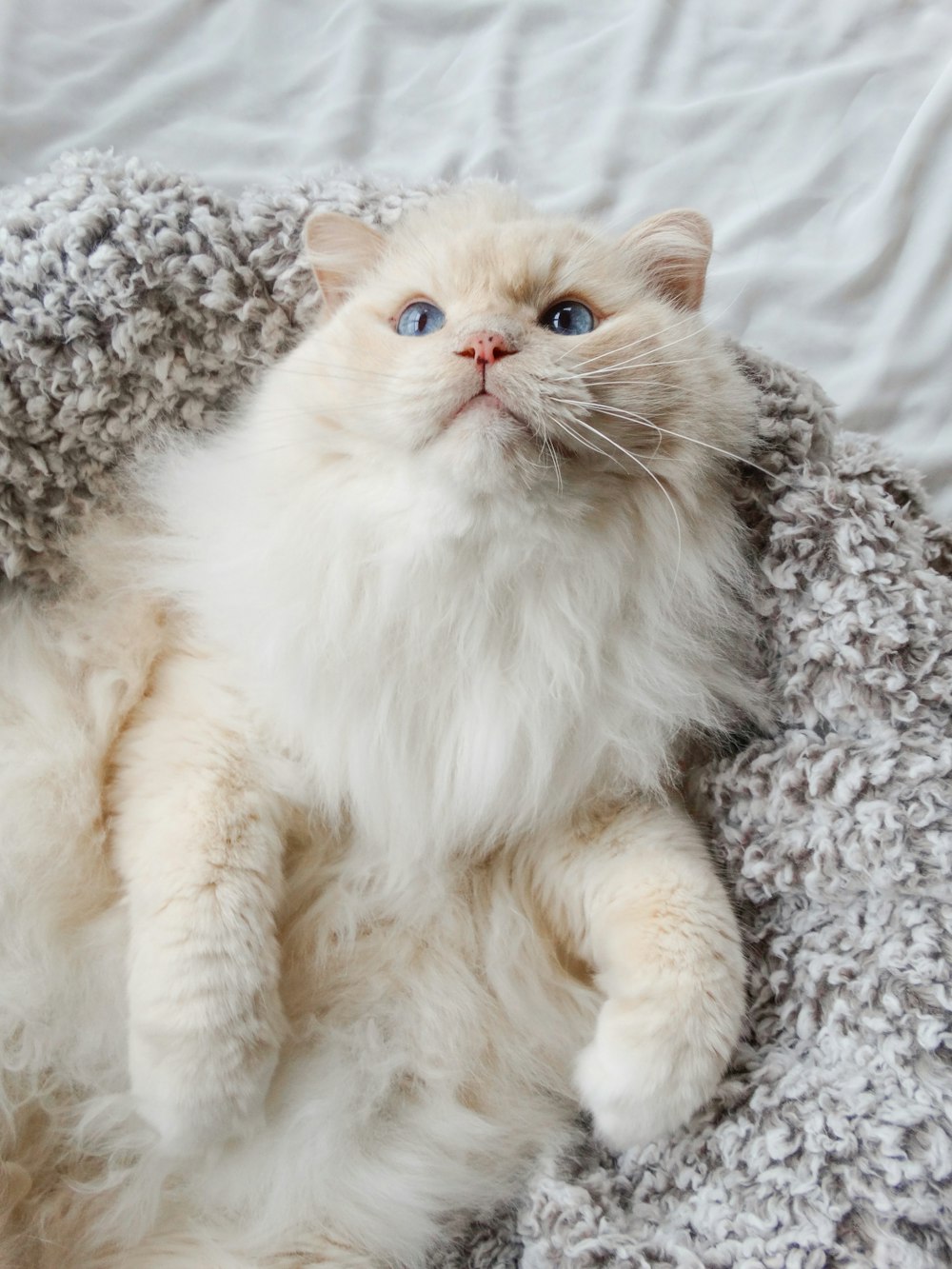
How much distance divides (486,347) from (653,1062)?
776mm

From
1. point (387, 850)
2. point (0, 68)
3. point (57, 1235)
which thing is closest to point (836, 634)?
point (387, 850)

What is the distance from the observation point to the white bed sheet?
1.78m

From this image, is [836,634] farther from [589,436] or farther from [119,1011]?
[119,1011]

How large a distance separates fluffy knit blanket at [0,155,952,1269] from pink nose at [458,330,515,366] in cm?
45

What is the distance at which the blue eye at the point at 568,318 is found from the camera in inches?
46.4

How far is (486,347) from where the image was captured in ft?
3.32

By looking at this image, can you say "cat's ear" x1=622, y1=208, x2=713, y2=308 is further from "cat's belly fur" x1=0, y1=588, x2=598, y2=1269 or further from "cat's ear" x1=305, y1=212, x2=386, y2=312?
"cat's belly fur" x1=0, y1=588, x2=598, y2=1269

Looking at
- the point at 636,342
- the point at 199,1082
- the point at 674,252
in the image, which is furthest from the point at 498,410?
the point at 199,1082

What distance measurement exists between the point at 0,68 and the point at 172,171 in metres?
0.58

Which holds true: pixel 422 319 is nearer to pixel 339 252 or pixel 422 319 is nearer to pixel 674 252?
pixel 339 252

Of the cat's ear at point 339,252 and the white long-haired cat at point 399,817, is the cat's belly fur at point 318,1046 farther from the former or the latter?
the cat's ear at point 339,252

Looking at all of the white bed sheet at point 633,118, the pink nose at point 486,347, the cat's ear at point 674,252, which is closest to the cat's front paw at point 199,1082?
the pink nose at point 486,347

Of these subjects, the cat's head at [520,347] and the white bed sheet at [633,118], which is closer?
the cat's head at [520,347]

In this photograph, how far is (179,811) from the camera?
3.71ft
